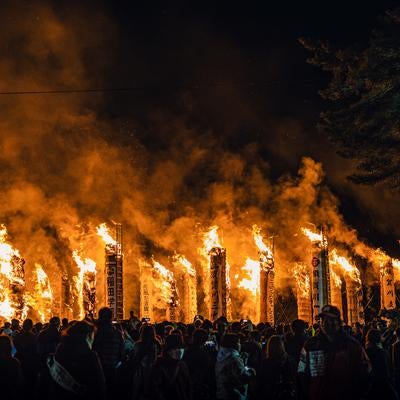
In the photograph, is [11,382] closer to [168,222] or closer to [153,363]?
[153,363]

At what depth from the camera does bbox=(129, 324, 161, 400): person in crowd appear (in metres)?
8.12

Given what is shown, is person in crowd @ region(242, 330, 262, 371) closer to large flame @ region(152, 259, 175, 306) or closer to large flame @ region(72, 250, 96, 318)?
large flame @ region(72, 250, 96, 318)

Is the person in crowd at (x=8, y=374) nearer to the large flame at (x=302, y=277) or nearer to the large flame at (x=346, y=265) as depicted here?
the large flame at (x=302, y=277)

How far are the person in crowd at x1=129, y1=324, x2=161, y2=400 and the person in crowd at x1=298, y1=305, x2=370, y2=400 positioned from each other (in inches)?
71.2

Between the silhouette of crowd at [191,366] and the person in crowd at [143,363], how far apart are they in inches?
0.5

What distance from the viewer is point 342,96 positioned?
18.1 metres

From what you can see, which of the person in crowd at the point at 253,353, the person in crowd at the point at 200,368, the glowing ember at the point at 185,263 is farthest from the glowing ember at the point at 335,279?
the person in crowd at the point at 200,368

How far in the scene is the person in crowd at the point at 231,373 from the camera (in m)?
8.23

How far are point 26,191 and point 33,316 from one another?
8.79 metres

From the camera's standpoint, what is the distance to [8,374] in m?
7.65

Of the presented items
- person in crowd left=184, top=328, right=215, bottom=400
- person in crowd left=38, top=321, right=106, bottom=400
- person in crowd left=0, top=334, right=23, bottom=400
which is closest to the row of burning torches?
person in crowd left=184, top=328, right=215, bottom=400

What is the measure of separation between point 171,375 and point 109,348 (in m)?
0.97

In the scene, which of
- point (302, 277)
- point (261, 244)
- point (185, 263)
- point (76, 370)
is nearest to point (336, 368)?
point (76, 370)

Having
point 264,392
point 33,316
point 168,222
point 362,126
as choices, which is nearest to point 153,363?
point 264,392
